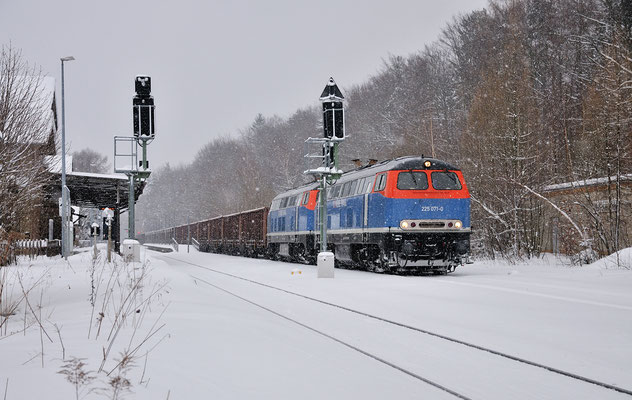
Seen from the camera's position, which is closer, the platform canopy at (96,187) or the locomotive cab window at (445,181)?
the locomotive cab window at (445,181)

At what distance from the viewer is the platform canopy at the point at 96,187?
2576cm

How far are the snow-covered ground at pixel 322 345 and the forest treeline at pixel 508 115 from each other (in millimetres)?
9635

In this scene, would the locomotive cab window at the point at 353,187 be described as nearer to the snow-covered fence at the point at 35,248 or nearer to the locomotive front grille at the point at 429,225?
the locomotive front grille at the point at 429,225

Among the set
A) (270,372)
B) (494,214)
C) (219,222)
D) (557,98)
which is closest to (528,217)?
(494,214)

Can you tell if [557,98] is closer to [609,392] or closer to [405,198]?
[405,198]

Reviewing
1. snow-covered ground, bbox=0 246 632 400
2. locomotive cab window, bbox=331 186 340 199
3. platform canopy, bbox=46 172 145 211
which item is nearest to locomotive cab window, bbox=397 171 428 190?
locomotive cab window, bbox=331 186 340 199

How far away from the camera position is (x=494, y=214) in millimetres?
24906

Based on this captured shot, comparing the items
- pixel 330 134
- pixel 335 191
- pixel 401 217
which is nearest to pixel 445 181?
pixel 401 217

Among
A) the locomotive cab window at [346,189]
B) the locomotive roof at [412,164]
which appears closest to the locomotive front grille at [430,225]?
the locomotive roof at [412,164]

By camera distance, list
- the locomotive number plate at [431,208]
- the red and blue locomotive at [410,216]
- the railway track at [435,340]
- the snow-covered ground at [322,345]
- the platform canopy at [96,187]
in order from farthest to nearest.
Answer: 1. the platform canopy at [96,187]
2. the locomotive number plate at [431,208]
3. the red and blue locomotive at [410,216]
4. the railway track at [435,340]
5. the snow-covered ground at [322,345]

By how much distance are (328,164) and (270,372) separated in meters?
14.1

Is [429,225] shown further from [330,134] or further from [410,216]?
[330,134]

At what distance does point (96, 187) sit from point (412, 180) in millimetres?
17081

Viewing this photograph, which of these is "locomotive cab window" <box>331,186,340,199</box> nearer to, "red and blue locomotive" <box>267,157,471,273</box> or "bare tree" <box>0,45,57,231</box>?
"red and blue locomotive" <box>267,157,471,273</box>
